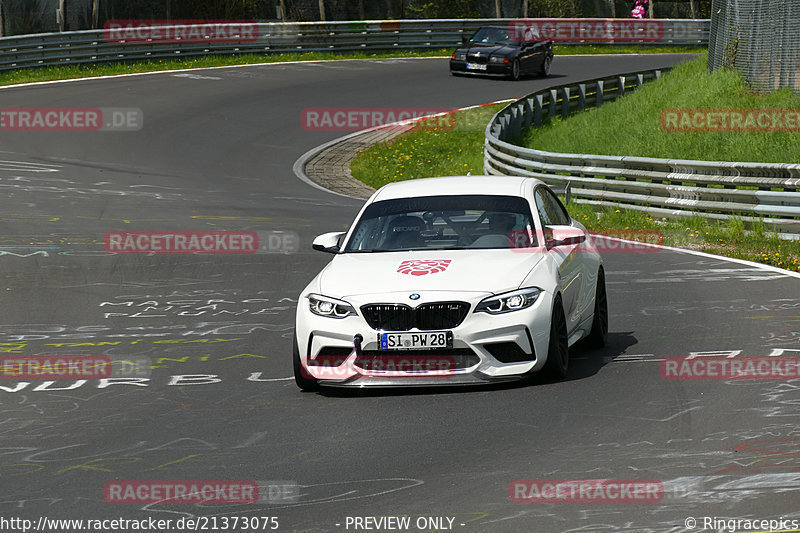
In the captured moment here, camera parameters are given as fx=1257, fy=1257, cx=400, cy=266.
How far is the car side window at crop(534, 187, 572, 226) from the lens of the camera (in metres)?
10.2

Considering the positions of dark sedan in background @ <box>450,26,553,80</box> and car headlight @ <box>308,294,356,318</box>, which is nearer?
→ car headlight @ <box>308,294,356,318</box>

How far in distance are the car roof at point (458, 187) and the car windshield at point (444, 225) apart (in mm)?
71

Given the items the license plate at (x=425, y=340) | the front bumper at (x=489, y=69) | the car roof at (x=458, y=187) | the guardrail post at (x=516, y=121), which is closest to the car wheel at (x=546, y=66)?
the front bumper at (x=489, y=69)

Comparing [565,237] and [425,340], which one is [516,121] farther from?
[425,340]

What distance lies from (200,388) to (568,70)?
36.9 metres

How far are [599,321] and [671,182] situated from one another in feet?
34.2

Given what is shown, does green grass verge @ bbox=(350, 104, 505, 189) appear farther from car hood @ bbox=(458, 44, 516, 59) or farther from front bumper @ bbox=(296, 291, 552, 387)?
front bumper @ bbox=(296, 291, 552, 387)

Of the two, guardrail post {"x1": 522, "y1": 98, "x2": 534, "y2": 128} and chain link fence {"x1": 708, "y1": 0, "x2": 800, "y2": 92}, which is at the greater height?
chain link fence {"x1": 708, "y1": 0, "x2": 800, "y2": 92}

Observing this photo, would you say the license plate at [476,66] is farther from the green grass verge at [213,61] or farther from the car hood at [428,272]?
the car hood at [428,272]

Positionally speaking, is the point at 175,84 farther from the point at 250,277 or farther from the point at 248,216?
the point at 250,277

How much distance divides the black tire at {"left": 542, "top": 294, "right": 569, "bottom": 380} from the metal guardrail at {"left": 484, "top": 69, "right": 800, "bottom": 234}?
27.9 feet

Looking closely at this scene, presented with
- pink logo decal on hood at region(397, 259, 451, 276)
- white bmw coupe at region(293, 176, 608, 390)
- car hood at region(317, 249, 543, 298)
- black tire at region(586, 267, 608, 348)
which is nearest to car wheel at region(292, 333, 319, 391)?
white bmw coupe at region(293, 176, 608, 390)

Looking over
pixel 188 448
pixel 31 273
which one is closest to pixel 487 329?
pixel 188 448

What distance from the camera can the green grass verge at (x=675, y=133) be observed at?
24.1 m
